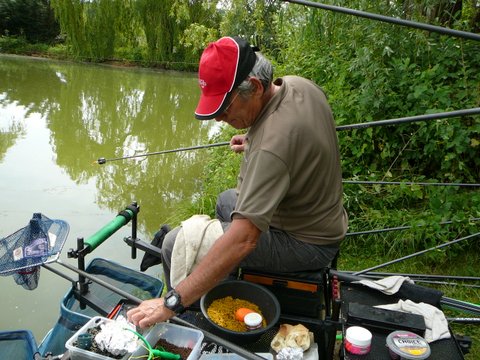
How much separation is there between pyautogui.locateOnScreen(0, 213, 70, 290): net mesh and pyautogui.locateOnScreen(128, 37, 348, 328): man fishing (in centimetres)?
63

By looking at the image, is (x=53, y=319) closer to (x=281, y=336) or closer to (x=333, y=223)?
(x=281, y=336)

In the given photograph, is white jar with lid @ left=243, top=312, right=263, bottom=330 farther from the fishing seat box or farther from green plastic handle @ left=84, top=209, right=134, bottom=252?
green plastic handle @ left=84, top=209, right=134, bottom=252

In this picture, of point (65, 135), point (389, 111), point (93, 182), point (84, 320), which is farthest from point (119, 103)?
point (84, 320)

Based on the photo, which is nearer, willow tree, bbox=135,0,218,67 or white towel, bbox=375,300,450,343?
white towel, bbox=375,300,450,343

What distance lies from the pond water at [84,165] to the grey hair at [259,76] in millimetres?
2313

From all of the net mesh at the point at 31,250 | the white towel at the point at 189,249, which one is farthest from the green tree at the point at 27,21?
the white towel at the point at 189,249

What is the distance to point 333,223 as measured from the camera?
6.00 ft

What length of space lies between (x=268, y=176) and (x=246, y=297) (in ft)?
2.31

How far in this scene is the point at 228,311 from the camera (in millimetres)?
1833

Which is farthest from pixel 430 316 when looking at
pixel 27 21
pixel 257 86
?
pixel 27 21

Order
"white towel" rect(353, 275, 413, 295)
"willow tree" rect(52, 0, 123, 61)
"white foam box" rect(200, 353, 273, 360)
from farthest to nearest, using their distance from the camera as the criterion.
→ "willow tree" rect(52, 0, 123, 61) < "white towel" rect(353, 275, 413, 295) < "white foam box" rect(200, 353, 273, 360)

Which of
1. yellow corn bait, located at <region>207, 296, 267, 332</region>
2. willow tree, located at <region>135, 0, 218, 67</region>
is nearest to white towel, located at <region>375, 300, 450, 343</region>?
yellow corn bait, located at <region>207, 296, 267, 332</region>

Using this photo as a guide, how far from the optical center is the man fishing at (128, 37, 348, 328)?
149 centimetres

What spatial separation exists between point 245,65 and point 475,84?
8.22 ft
